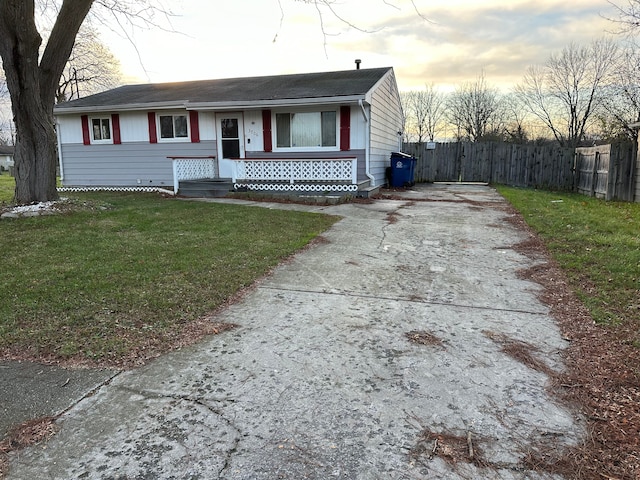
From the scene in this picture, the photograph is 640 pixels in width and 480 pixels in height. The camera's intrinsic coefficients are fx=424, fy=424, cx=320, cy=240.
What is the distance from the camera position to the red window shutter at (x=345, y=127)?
536 inches

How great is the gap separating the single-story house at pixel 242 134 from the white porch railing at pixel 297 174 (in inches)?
1.2

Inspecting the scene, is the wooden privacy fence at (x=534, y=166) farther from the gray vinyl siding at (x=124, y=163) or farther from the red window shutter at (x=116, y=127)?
the red window shutter at (x=116, y=127)

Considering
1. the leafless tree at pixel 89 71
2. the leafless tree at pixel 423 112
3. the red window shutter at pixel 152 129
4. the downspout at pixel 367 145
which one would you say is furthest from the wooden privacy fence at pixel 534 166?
the leafless tree at pixel 89 71

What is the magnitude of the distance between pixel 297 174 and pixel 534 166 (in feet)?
37.3

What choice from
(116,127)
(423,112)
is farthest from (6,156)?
(116,127)

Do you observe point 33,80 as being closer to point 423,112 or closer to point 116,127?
point 116,127

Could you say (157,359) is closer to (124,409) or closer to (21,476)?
(124,409)

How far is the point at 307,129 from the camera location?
1431 cm

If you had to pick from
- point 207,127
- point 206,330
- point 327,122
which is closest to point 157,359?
point 206,330

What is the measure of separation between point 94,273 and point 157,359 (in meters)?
2.51

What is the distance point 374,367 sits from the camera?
9.87 ft

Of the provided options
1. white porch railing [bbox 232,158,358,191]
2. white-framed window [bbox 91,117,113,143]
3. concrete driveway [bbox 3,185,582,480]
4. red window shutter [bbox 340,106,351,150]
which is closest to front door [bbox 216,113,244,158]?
white porch railing [bbox 232,158,358,191]

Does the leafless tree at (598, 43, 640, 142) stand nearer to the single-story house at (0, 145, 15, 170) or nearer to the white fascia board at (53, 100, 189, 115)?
the white fascia board at (53, 100, 189, 115)

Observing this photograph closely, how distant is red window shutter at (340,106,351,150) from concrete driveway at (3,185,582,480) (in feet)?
31.8
